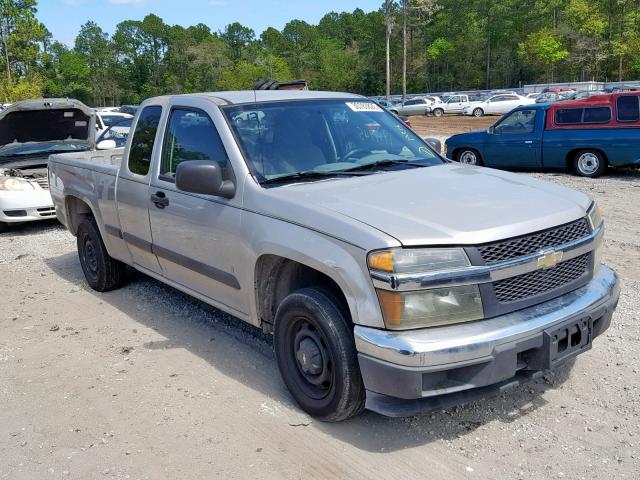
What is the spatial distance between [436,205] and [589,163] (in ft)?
35.4

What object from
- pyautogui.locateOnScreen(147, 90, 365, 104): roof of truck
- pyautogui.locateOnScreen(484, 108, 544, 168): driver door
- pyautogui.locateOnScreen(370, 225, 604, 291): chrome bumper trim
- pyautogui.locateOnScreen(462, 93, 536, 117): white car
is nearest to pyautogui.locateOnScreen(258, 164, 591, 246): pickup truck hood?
pyautogui.locateOnScreen(370, 225, 604, 291): chrome bumper trim

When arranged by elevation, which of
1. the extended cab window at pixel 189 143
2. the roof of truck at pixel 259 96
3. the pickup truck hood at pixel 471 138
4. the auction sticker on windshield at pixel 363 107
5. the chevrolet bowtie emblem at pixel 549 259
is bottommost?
the pickup truck hood at pixel 471 138

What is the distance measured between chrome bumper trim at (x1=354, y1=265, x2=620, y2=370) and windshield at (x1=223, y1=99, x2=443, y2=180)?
1.43 metres

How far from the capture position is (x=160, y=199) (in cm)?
475

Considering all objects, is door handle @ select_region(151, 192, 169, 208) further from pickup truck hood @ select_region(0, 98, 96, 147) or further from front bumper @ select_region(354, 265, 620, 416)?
pickup truck hood @ select_region(0, 98, 96, 147)

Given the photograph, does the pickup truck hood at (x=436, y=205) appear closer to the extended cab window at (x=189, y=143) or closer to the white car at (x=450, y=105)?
the extended cab window at (x=189, y=143)

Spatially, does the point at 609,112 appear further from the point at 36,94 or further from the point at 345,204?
the point at 36,94

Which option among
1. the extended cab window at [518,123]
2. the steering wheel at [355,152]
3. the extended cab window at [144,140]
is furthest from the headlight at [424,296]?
the extended cab window at [518,123]

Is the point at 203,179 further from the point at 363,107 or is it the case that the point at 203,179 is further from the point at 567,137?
the point at 567,137

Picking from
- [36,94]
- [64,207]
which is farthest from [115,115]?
[36,94]

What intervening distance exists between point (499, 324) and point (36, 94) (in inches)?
2385

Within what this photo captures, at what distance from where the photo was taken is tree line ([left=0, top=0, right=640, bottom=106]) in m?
74.2

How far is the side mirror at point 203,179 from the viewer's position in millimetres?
3898

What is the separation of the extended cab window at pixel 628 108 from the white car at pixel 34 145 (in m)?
9.99
